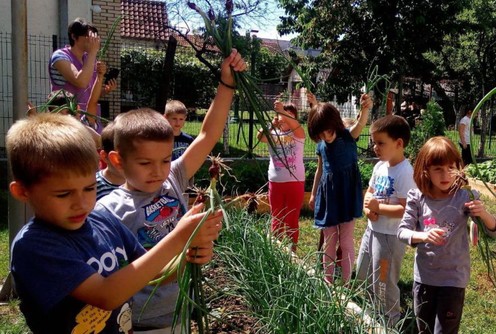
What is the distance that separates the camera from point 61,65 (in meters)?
3.74

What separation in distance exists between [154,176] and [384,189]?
2122mm

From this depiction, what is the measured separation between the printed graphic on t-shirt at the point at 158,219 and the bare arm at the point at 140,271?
55 cm

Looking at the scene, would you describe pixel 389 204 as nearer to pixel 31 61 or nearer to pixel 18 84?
pixel 18 84

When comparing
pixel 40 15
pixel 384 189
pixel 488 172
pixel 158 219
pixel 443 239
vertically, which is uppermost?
pixel 40 15

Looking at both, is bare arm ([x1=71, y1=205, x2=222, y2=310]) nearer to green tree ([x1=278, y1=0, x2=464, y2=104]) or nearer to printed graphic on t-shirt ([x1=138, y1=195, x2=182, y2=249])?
printed graphic on t-shirt ([x1=138, y1=195, x2=182, y2=249])

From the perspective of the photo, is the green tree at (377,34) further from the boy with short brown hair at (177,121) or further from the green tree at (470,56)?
the boy with short brown hair at (177,121)

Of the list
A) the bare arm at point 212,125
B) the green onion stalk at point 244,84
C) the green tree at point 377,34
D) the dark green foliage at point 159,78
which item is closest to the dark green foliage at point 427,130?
the green tree at point 377,34

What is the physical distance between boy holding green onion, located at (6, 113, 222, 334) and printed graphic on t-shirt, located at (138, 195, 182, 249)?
50 cm

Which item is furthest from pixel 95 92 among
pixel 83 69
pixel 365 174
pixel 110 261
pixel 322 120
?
pixel 365 174

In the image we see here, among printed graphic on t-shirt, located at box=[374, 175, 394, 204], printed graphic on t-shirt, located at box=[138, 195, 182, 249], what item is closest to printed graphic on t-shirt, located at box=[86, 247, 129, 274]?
printed graphic on t-shirt, located at box=[138, 195, 182, 249]

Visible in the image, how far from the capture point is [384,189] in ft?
11.4

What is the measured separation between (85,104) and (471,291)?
11.5 ft

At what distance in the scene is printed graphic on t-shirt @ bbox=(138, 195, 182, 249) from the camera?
1.89m

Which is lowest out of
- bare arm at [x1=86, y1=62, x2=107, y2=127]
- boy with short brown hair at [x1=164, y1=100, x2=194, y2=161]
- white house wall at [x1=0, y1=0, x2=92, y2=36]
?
boy with short brown hair at [x1=164, y1=100, x2=194, y2=161]
